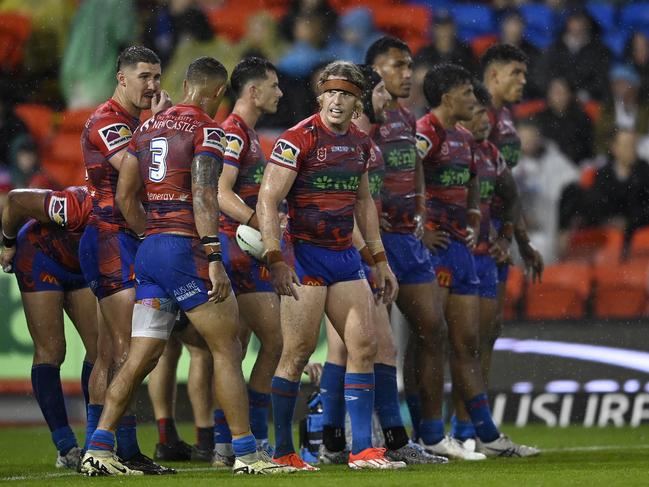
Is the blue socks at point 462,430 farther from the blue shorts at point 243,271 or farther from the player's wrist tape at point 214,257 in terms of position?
the player's wrist tape at point 214,257

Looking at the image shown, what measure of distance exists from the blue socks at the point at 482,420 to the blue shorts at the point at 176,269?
111 inches

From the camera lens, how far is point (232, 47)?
637 inches

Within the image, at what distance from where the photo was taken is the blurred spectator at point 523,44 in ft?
51.4

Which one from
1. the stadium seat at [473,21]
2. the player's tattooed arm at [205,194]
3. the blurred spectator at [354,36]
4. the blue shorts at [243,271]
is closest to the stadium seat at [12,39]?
the blurred spectator at [354,36]

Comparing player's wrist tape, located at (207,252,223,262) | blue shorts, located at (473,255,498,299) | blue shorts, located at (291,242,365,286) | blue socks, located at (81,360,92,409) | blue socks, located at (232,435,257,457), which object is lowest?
blue socks, located at (232,435,257,457)

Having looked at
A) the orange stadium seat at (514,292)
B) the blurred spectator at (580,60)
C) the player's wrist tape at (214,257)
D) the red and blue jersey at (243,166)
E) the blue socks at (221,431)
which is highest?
the blurred spectator at (580,60)

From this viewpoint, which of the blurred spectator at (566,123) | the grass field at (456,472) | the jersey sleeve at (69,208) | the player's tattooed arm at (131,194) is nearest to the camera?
the grass field at (456,472)

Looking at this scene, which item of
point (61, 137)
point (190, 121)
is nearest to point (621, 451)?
point (190, 121)

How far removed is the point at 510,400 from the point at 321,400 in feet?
13.5

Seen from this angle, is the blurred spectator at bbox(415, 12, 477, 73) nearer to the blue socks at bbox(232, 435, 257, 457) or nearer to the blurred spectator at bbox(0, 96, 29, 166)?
the blurred spectator at bbox(0, 96, 29, 166)

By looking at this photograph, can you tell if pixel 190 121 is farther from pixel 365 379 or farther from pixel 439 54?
pixel 439 54

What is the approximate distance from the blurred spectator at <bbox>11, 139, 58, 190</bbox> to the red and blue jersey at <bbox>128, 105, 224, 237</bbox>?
728 centimetres

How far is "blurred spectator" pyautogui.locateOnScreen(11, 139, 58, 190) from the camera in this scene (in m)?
14.5

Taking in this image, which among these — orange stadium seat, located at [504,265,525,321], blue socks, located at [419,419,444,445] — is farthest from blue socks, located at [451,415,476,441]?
orange stadium seat, located at [504,265,525,321]
